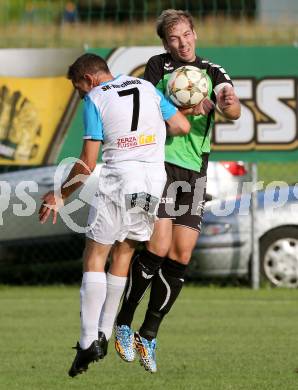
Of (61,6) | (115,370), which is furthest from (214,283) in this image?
(115,370)

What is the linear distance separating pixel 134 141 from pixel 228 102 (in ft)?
2.66

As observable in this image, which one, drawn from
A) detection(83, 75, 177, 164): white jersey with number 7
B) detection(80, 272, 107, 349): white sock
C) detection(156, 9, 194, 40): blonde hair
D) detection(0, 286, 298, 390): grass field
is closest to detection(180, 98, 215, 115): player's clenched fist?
detection(83, 75, 177, 164): white jersey with number 7

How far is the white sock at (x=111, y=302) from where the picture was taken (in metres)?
8.28

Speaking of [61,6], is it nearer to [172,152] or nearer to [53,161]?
[53,161]

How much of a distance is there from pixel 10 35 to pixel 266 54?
4157mm

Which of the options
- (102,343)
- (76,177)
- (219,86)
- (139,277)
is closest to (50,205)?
(76,177)

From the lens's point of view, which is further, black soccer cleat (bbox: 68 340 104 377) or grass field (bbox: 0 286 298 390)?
grass field (bbox: 0 286 298 390)

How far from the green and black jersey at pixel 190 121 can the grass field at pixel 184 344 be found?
153 centimetres

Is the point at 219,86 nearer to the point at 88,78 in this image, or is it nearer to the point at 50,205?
the point at 88,78

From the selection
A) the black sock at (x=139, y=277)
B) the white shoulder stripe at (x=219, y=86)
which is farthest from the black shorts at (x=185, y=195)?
the white shoulder stripe at (x=219, y=86)

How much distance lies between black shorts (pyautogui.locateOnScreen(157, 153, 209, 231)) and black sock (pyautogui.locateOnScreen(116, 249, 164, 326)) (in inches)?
12.4

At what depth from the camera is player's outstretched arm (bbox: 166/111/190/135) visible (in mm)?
8172

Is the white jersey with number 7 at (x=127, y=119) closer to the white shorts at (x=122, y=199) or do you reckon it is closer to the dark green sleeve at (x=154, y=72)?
the white shorts at (x=122, y=199)

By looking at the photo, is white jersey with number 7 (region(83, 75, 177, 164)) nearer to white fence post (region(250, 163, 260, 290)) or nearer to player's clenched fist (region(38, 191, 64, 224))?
player's clenched fist (region(38, 191, 64, 224))
